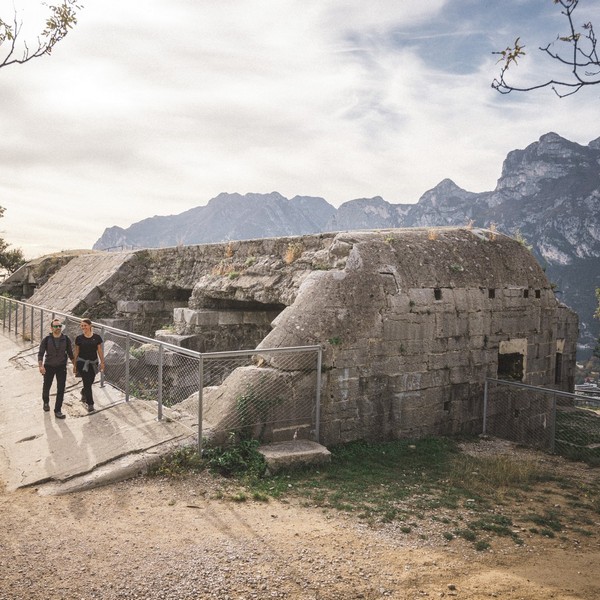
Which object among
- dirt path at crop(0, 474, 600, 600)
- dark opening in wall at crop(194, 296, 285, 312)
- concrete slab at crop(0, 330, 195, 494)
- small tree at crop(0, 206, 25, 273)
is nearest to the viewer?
dirt path at crop(0, 474, 600, 600)

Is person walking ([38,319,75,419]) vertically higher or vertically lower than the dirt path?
higher

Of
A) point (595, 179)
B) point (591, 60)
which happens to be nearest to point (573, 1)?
point (591, 60)

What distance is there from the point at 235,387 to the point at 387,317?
2771mm

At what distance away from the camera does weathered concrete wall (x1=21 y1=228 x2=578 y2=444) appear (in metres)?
7.85

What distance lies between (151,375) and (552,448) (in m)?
7.01

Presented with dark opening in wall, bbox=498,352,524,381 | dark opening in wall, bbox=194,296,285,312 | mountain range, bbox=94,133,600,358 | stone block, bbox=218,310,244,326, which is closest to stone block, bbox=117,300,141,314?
dark opening in wall, bbox=194,296,285,312

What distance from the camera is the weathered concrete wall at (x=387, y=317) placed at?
7852 millimetres

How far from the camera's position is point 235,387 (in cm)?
705

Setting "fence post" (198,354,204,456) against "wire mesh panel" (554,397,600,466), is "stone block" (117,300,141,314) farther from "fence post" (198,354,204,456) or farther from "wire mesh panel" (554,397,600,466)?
"wire mesh panel" (554,397,600,466)

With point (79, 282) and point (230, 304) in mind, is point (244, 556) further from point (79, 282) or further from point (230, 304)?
point (79, 282)

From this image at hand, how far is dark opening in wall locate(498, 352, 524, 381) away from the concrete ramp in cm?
968

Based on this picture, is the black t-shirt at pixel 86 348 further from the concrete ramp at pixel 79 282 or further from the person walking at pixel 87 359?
the concrete ramp at pixel 79 282

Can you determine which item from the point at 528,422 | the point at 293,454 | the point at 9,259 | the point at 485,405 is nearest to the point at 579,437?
the point at 528,422

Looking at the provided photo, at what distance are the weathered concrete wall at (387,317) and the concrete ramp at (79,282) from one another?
292 cm
